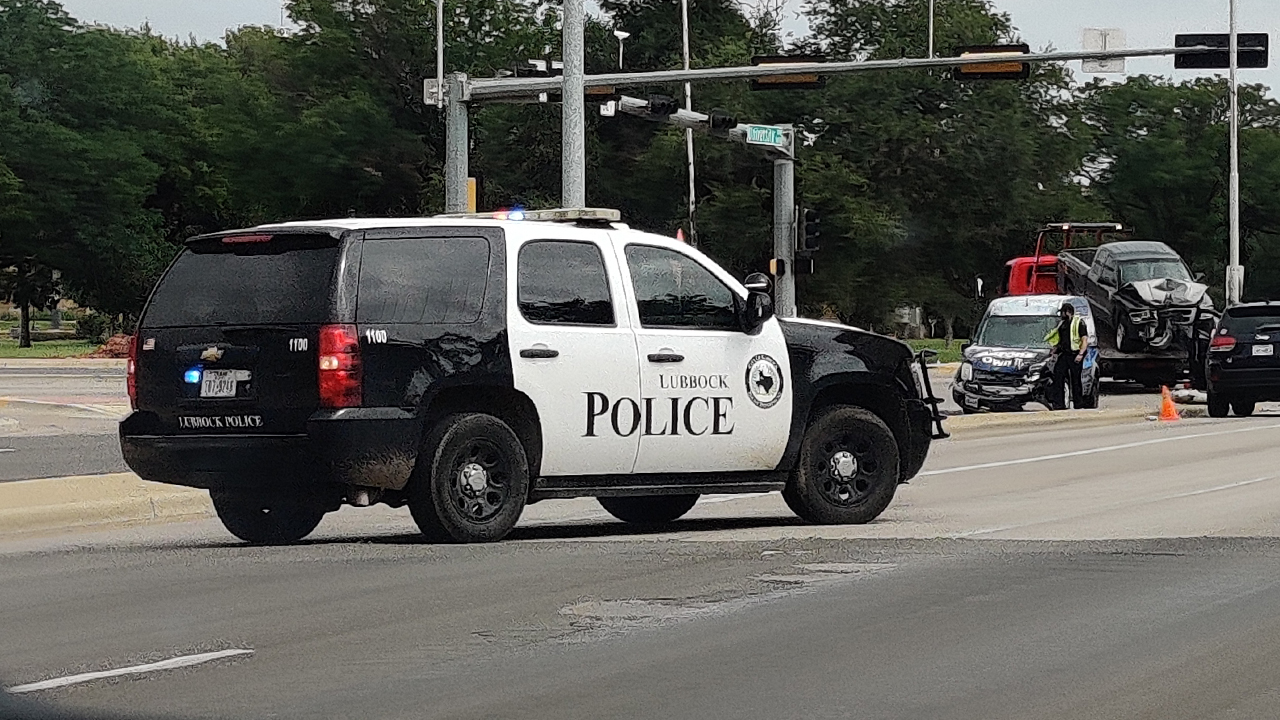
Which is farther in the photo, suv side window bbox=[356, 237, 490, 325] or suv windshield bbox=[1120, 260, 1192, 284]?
suv windshield bbox=[1120, 260, 1192, 284]

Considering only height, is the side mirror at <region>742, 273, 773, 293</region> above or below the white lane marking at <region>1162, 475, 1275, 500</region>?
above

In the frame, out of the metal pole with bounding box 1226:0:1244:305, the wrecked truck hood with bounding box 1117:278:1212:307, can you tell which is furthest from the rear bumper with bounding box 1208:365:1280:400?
the metal pole with bounding box 1226:0:1244:305

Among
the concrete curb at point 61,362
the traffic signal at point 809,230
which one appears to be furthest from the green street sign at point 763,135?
the concrete curb at point 61,362

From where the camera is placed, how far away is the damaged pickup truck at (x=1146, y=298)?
4162cm

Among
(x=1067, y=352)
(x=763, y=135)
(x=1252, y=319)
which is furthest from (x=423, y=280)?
(x=763, y=135)

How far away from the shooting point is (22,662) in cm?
809

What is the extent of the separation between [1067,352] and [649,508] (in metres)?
18.2

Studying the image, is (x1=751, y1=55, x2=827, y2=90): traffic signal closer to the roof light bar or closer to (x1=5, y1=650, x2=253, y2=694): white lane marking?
the roof light bar

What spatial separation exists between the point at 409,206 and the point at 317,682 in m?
75.8

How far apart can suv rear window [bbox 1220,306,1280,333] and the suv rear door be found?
22.1m

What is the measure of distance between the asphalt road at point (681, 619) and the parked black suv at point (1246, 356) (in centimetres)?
1711

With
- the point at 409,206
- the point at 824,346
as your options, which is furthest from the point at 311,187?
the point at 824,346

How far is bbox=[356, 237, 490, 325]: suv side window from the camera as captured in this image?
471 inches

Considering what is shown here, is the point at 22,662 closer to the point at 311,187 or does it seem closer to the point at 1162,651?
the point at 1162,651
